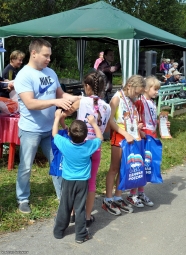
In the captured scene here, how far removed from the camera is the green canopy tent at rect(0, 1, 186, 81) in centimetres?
812

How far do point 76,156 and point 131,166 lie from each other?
92 centimetres

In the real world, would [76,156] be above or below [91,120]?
below

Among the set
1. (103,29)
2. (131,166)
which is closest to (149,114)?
(131,166)

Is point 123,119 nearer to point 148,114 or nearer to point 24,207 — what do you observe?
point 148,114

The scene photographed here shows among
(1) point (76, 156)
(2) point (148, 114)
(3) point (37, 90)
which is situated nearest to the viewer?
(1) point (76, 156)

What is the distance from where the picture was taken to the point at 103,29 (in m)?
8.48

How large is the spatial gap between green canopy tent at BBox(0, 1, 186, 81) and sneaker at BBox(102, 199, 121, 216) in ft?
15.1

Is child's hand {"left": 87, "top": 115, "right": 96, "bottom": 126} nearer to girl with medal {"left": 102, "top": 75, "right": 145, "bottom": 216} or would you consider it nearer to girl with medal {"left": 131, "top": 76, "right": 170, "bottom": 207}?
girl with medal {"left": 102, "top": 75, "right": 145, "bottom": 216}

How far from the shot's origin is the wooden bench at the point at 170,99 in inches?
442

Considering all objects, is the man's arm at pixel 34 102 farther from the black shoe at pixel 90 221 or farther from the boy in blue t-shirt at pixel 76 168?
the black shoe at pixel 90 221

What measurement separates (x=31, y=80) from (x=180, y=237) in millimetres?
2121

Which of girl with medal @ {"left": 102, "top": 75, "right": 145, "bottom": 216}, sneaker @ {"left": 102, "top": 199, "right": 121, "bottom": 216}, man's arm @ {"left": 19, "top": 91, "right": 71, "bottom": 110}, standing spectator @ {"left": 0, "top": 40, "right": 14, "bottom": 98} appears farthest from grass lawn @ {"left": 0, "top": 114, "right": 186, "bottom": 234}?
man's arm @ {"left": 19, "top": 91, "right": 71, "bottom": 110}

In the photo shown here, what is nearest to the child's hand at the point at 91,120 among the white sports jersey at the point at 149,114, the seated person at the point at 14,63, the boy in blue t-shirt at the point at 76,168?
the boy in blue t-shirt at the point at 76,168

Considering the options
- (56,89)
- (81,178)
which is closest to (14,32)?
(56,89)
